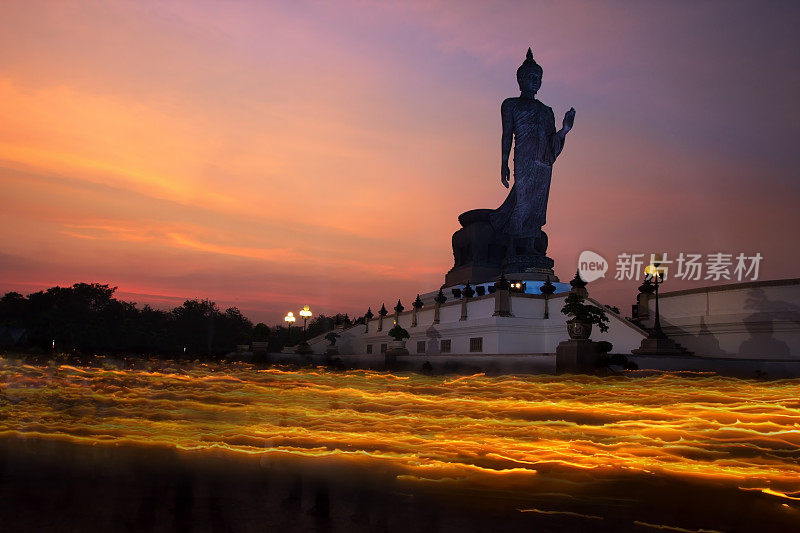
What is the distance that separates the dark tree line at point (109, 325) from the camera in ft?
238

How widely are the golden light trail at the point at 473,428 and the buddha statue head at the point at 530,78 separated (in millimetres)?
39507

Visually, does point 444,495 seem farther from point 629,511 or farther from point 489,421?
point 489,421

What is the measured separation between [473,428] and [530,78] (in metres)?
46.6

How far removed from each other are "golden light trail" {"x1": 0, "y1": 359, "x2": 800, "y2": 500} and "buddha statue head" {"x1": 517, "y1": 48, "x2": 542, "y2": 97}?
39.5 metres

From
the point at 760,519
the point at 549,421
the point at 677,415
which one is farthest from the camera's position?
the point at 677,415

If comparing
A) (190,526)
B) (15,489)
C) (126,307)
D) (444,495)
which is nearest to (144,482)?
(15,489)

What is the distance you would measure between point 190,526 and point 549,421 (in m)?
7.46

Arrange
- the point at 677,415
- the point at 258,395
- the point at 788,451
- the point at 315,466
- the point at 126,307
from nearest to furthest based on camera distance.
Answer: the point at 315,466 → the point at 788,451 → the point at 677,415 → the point at 258,395 → the point at 126,307

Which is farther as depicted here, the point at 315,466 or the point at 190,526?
the point at 315,466

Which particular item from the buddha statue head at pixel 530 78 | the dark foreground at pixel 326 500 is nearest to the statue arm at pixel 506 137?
the buddha statue head at pixel 530 78

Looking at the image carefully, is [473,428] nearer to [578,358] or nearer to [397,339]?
[578,358]

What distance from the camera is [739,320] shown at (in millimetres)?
28750

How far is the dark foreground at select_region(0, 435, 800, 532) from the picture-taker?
4.84 metres

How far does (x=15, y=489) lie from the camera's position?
5629mm
